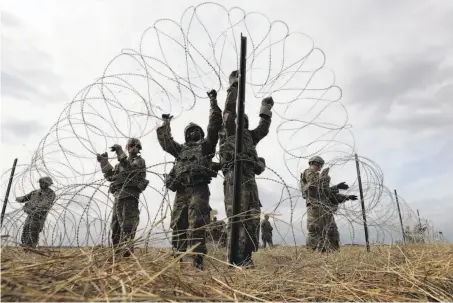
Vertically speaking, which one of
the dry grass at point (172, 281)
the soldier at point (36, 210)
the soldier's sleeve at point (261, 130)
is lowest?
the dry grass at point (172, 281)

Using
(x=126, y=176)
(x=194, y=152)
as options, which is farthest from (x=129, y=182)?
(x=194, y=152)

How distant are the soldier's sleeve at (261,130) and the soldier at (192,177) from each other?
1.86ft

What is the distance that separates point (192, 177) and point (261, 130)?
4.04ft

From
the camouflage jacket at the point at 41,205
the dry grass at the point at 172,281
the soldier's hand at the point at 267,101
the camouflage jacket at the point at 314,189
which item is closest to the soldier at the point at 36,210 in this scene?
the camouflage jacket at the point at 41,205

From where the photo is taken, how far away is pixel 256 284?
2.17 m

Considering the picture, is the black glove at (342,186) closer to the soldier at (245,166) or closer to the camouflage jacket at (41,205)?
the soldier at (245,166)

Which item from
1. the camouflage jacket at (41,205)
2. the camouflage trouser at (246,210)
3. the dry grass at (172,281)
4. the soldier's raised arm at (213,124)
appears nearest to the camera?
the dry grass at (172,281)

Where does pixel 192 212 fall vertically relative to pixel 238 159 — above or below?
below

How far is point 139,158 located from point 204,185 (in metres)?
1.97

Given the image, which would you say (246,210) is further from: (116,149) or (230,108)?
(116,149)

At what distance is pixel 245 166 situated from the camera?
209 inches

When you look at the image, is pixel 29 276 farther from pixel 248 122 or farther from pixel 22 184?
pixel 248 122

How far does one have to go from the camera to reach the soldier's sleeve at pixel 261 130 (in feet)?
18.9

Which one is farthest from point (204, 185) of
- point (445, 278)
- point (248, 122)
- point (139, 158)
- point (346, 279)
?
point (445, 278)
